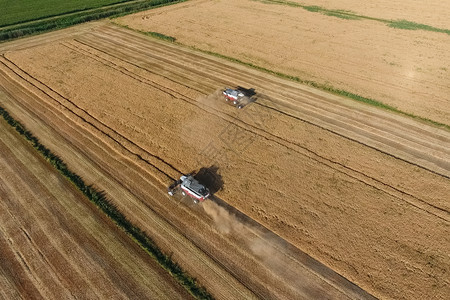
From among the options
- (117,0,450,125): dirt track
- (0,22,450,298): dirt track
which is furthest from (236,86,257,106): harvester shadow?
(117,0,450,125): dirt track

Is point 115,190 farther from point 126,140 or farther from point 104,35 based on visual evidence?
point 104,35

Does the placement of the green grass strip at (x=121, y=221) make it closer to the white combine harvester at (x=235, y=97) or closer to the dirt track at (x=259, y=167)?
the dirt track at (x=259, y=167)

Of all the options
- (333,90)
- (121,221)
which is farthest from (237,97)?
(121,221)

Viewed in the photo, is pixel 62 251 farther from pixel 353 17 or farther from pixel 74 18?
pixel 353 17

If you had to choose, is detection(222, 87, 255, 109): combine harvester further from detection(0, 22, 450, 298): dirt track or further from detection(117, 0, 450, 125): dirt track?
detection(117, 0, 450, 125): dirt track

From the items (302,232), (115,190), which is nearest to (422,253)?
(302,232)

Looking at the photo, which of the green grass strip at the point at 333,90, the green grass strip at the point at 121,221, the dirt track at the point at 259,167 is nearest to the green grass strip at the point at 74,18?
the dirt track at the point at 259,167
